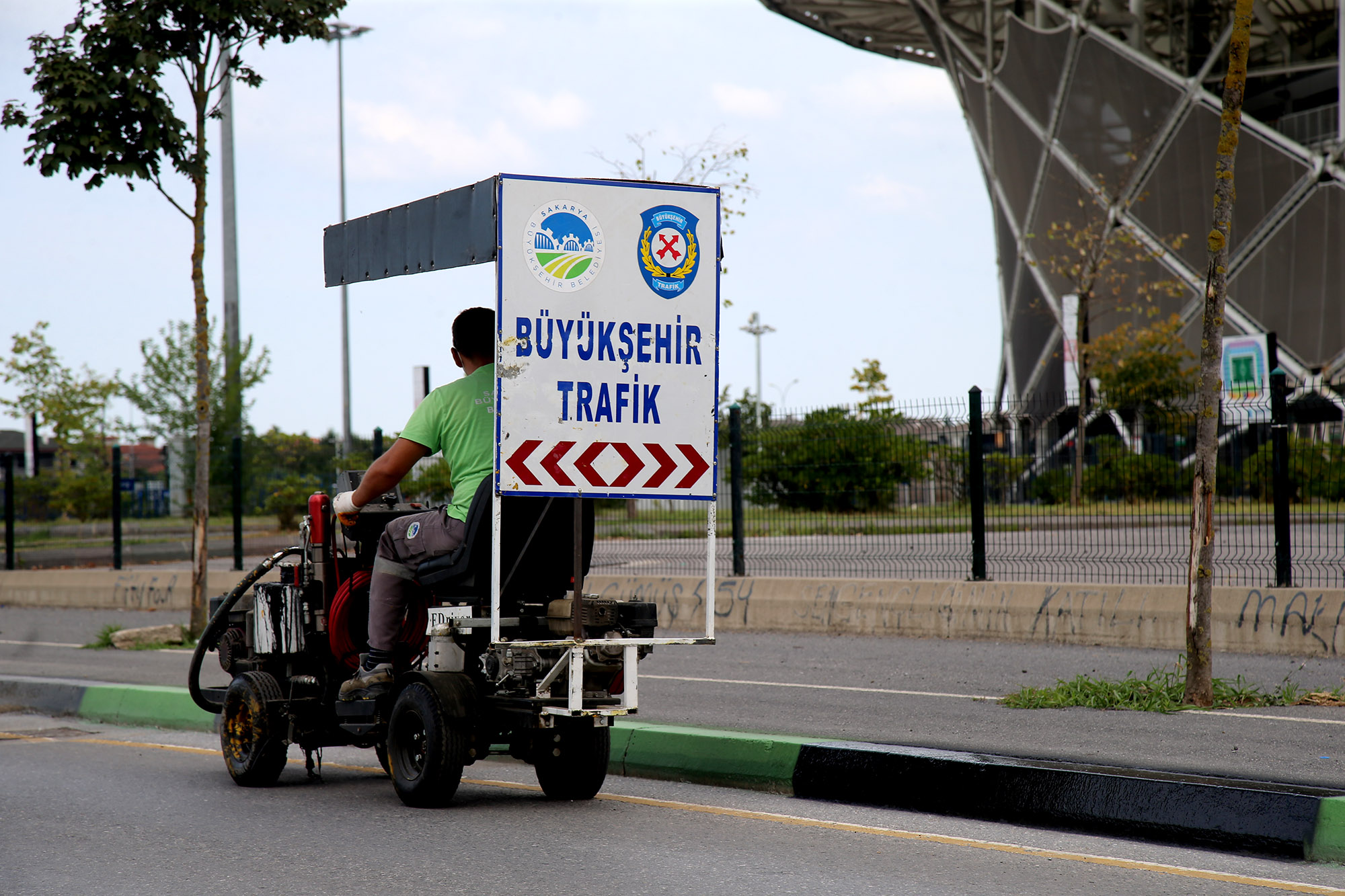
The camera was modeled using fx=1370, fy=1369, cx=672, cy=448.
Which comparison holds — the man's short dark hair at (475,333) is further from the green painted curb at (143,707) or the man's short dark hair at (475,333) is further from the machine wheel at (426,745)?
the green painted curb at (143,707)

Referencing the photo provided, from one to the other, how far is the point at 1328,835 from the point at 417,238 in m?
4.70

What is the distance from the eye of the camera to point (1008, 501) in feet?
40.4

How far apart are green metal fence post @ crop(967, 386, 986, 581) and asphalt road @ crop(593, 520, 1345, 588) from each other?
0.43 feet

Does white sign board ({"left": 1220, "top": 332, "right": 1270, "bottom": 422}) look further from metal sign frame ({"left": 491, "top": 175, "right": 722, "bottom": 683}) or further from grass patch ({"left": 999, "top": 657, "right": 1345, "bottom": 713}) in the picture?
metal sign frame ({"left": 491, "top": 175, "right": 722, "bottom": 683})

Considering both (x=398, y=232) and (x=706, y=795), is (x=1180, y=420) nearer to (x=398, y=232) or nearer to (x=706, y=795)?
(x=706, y=795)

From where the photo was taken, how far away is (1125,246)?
4650 cm

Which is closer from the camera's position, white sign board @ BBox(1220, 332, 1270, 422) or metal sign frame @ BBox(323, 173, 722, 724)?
metal sign frame @ BBox(323, 173, 722, 724)

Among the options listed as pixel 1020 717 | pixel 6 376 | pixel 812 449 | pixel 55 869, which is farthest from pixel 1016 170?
pixel 55 869

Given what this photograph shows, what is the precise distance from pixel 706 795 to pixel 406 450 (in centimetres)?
230

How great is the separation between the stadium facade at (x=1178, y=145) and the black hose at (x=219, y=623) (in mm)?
37391

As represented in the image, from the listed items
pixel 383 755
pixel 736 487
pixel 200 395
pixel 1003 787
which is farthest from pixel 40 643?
pixel 1003 787

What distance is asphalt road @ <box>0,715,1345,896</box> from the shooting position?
496cm

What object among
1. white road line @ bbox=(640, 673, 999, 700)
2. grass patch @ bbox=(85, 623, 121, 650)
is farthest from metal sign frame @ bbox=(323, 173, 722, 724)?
grass patch @ bbox=(85, 623, 121, 650)

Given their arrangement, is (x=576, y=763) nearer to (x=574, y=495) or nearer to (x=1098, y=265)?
(x=574, y=495)
